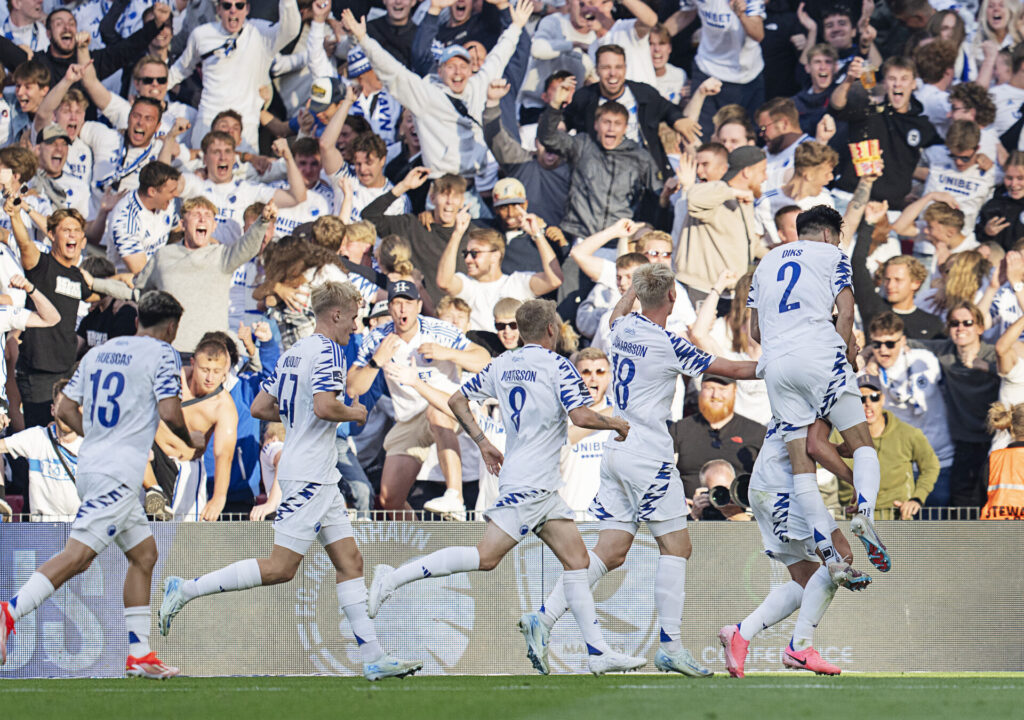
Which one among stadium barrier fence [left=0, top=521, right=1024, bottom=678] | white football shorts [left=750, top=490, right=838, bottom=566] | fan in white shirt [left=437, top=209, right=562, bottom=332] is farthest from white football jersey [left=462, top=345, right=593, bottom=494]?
fan in white shirt [left=437, top=209, right=562, bottom=332]

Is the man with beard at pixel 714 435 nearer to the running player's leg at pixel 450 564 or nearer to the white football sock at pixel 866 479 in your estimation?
the running player's leg at pixel 450 564

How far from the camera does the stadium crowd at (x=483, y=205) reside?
34.9 feet

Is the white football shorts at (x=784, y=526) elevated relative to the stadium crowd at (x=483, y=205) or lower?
lower

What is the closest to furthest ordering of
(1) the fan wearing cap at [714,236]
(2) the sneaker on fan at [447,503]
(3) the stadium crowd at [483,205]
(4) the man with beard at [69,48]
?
(2) the sneaker on fan at [447,503], (3) the stadium crowd at [483,205], (1) the fan wearing cap at [714,236], (4) the man with beard at [69,48]

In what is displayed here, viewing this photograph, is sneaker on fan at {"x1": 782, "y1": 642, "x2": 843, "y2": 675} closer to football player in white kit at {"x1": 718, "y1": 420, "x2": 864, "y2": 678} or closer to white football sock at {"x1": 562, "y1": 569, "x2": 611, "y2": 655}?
football player in white kit at {"x1": 718, "y1": 420, "x2": 864, "y2": 678}

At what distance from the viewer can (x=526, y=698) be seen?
6172mm

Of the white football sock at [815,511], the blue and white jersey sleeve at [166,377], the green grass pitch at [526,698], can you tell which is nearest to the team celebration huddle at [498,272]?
the blue and white jersey sleeve at [166,377]

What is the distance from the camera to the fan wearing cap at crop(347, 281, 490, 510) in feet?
35.3

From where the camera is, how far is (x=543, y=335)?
24.0 ft

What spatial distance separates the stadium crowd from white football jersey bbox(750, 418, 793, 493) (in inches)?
89.2

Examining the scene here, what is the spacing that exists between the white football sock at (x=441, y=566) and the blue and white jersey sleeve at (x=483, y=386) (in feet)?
2.89

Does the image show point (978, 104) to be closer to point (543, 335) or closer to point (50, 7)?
point (543, 335)

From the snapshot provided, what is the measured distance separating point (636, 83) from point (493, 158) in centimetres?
165

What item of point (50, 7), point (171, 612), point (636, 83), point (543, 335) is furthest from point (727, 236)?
point (50, 7)
